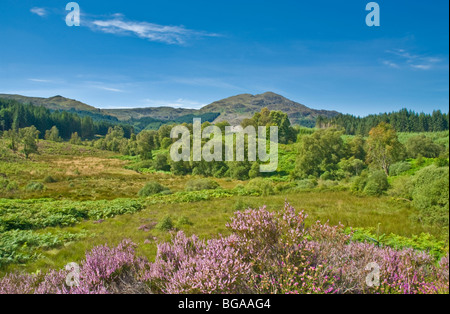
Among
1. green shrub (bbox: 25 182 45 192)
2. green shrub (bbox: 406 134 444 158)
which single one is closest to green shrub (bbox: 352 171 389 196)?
green shrub (bbox: 25 182 45 192)

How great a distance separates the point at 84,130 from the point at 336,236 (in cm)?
10064

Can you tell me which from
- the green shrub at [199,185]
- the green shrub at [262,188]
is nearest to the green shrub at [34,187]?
the green shrub at [199,185]

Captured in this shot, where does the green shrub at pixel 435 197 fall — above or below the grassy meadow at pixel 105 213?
above

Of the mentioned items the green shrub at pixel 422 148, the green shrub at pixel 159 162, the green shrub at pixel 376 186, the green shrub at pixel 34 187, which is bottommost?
the green shrub at pixel 376 186

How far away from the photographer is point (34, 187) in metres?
13.8

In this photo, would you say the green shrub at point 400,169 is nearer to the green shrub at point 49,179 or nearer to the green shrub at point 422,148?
the green shrub at point 422,148

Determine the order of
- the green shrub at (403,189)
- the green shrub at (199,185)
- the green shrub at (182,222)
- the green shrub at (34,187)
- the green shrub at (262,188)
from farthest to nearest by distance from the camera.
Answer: the green shrub at (199,185)
the green shrub at (262,188)
the green shrub at (403,189)
the green shrub at (34,187)
the green shrub at (182,222)

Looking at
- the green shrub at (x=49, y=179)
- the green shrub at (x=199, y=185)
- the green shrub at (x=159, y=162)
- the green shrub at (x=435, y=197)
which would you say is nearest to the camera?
the green shrub at (x=435, y=197)

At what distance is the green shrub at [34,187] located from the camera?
1319 cm

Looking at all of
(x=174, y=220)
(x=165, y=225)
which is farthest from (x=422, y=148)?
(x=165, y=225)

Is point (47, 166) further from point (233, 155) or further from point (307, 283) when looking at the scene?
point (233, 155)

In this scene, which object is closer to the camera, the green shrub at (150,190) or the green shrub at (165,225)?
the green shrub at (165,225)

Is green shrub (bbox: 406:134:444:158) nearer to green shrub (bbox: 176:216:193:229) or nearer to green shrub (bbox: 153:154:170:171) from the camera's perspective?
green shrub (bbox: 153:154:170:171)

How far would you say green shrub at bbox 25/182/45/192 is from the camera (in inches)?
519
